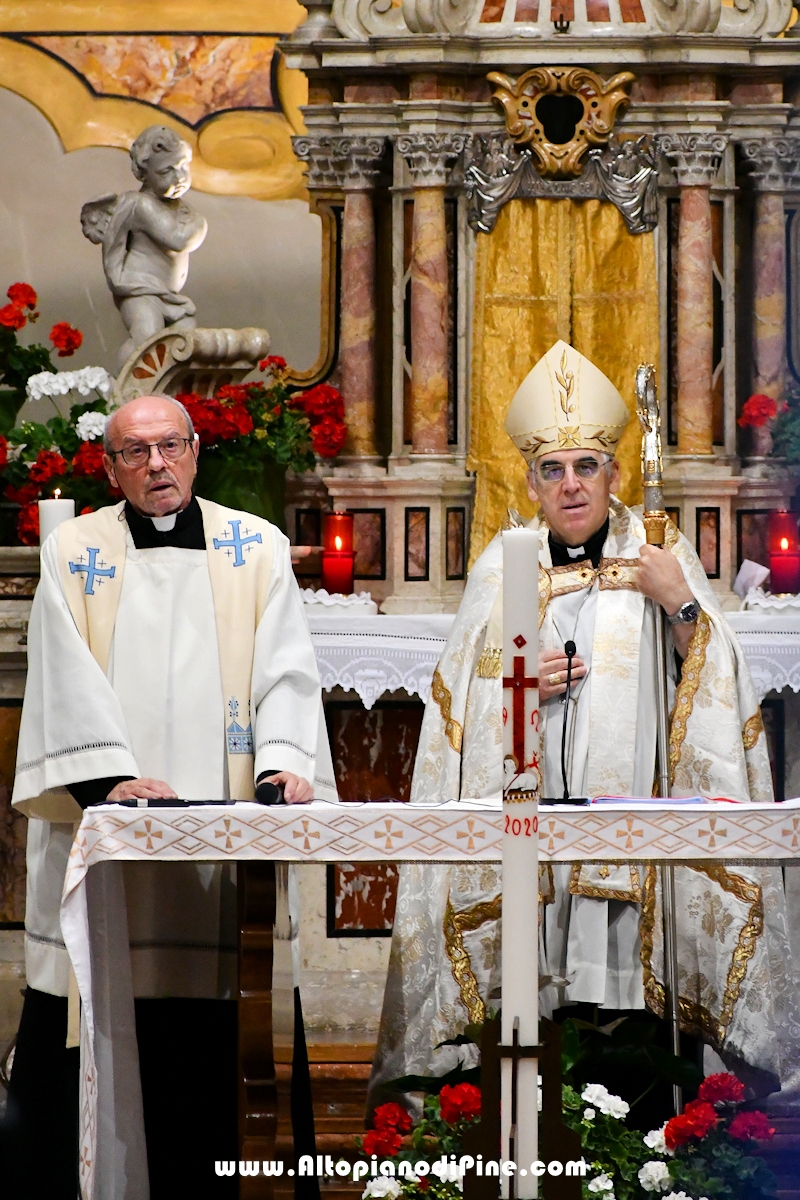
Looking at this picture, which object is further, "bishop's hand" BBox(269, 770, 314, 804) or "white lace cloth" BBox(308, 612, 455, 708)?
"white lace cloth" BBox(308, 612, 455, 708)

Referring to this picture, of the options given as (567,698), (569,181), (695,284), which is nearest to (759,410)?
(695,284)

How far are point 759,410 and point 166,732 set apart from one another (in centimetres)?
375

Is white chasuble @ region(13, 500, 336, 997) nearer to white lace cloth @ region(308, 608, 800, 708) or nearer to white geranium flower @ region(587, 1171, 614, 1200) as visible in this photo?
white geranium flower @ region(587, 1171, 614, 1200)

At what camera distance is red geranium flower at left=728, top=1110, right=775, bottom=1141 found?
394 cm

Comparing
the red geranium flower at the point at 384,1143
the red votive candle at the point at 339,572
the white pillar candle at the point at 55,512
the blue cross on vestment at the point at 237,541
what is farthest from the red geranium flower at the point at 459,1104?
the red votive candle at the point at 339,572

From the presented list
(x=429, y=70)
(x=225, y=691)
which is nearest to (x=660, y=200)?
(x=429, y=70)

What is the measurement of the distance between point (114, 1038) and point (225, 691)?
0.81 meters

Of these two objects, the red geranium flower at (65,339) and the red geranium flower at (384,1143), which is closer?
the red geranium flower at (384,1143)

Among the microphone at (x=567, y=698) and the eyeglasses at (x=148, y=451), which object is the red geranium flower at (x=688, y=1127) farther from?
the eyeglasses at (x=148, y=451)

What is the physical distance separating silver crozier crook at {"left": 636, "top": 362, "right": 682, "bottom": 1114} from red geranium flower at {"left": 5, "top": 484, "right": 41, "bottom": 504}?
9.53ft

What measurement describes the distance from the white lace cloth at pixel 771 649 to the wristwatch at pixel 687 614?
63.2 inches

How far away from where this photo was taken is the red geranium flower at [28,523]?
23.0ft

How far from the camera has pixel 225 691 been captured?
4.44m

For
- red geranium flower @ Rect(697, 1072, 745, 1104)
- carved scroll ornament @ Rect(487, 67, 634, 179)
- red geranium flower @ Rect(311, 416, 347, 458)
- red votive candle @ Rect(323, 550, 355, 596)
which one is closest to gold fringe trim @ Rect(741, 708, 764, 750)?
red geranium flower @ Rect(697, 1072, 745, 1104)
